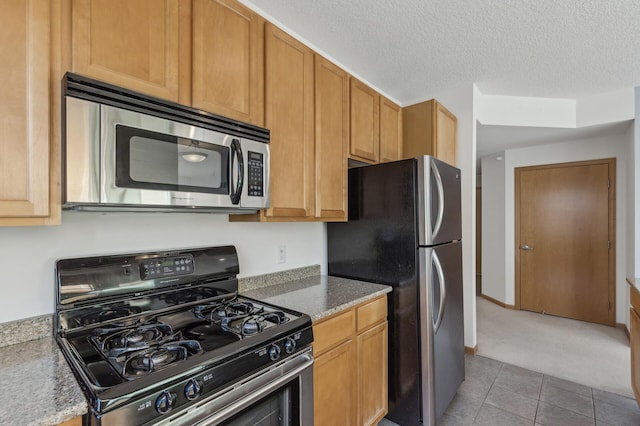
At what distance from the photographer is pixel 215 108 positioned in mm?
1373

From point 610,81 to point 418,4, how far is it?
244cm

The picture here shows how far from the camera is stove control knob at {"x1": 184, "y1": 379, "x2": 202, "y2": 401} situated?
2.99 ft

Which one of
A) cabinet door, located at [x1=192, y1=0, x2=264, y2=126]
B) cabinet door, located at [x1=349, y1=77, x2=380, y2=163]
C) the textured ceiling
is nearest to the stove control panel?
cabinet door, located at [x1=192, y1=0, x2=264, y2=126]

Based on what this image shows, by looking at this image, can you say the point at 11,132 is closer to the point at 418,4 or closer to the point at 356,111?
the point at 356,111

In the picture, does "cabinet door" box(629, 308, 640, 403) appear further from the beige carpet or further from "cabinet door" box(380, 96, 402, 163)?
"cabinet door" box(380, 96, 402, 163)

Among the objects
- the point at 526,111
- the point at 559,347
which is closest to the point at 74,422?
the point at 559,347

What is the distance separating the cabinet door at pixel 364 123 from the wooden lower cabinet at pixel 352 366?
105 centimetres

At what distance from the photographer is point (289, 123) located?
5.64 feet

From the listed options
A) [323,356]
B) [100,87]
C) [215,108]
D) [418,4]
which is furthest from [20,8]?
[418,4]

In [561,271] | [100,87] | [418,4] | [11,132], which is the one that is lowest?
[561,271]

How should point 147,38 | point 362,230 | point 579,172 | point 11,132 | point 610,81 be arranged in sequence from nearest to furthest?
point 11,132 → point 147,38 → point 362,230 → point 610,81 → point 579,172

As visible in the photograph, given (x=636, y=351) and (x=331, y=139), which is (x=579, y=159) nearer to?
(x=636, y=351)

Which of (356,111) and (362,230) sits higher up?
(356,111)

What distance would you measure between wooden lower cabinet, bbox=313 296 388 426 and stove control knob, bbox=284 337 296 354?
20 cm
